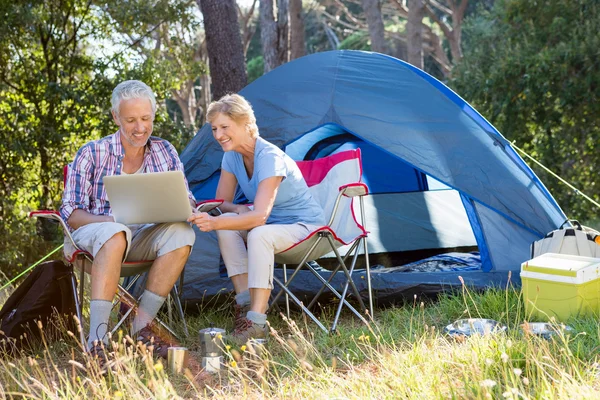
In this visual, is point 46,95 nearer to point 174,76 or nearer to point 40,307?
point 174,76

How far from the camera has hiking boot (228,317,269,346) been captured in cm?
260

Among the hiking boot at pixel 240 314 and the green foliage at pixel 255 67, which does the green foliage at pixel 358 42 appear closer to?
the green foliage at pixel 255 67

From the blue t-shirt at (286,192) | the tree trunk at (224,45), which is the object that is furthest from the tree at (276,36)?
the blue t-shirt at (286,192)

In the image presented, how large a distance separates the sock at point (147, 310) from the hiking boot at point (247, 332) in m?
0.29

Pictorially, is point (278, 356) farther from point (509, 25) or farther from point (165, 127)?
point (509, 25)

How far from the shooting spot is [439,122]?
343cm

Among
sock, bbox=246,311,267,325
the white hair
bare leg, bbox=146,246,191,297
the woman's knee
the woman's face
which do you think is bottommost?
sock, bbox=246,311,267,325

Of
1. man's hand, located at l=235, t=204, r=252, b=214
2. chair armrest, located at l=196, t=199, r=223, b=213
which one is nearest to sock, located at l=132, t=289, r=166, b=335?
chair armrest, located at l=196, t=199, r=223, b=213

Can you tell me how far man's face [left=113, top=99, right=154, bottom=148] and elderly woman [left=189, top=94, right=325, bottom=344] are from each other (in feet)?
0.75

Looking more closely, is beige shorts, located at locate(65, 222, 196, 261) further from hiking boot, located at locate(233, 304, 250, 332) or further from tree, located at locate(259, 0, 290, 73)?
tree, located at locate(259, 0, 290, 73)

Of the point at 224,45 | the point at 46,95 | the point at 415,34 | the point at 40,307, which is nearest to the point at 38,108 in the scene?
the point at 46,95

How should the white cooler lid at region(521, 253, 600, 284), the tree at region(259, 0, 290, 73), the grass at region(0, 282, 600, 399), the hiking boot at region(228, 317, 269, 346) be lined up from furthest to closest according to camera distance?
the tree at region(259, 0, 290, 73)
the white cooler lid at region(521, 253, 600, 284)
the hiking boot at region(228, 317, 269, 346)
the grass at region(0, 282, 600, 399)

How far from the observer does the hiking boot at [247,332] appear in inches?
102

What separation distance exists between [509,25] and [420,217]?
3.67m
